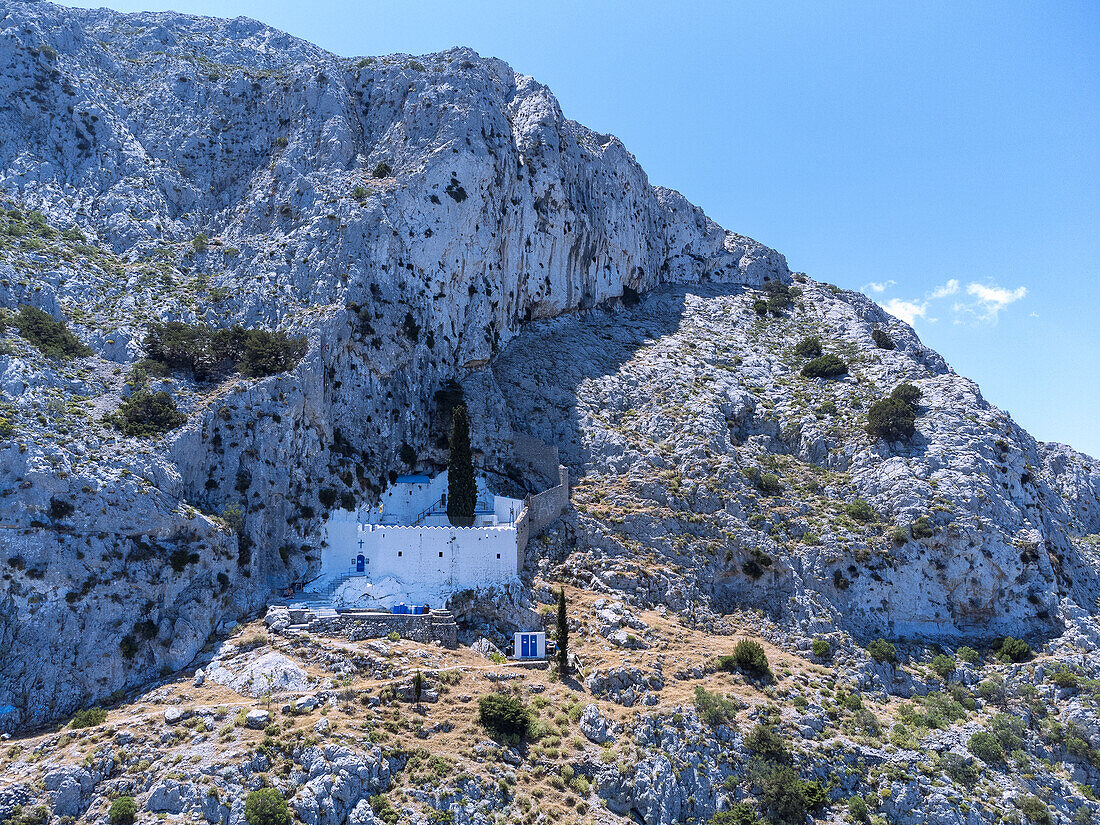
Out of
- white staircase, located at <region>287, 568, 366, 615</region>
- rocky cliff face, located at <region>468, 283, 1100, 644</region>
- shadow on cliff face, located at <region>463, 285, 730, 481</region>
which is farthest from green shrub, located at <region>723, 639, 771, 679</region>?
white staircase, located at <region>287, 568, 366, 615</region>

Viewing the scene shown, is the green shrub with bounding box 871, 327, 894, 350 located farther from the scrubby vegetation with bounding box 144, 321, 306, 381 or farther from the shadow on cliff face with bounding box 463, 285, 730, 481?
the scrubby vegetation with bounding box 144, 321, 306, 381

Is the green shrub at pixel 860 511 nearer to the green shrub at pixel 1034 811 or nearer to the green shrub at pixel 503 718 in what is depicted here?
the green shrub at pixel 1034 811

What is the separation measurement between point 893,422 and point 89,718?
51865 mm

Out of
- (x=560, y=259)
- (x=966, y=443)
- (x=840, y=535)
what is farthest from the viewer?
(x=560, y=259)

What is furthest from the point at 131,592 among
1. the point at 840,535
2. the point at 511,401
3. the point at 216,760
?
the point at 840,535

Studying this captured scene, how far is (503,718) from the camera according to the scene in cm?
3077

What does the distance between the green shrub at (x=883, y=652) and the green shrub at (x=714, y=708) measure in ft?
38.0

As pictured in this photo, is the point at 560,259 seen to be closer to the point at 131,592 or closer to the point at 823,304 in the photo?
the point at 823,304

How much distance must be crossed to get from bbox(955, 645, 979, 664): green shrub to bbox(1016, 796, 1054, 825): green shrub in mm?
8858

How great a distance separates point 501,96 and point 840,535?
53.7 m

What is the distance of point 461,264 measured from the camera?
57344 mm

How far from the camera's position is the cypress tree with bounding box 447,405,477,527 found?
42844 millimetres

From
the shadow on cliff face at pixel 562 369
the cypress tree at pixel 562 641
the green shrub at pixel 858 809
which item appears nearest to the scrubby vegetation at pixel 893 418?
the shadow on cliff face at pixel 562 369

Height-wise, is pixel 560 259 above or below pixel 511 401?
above
